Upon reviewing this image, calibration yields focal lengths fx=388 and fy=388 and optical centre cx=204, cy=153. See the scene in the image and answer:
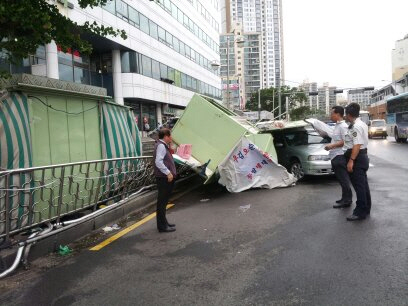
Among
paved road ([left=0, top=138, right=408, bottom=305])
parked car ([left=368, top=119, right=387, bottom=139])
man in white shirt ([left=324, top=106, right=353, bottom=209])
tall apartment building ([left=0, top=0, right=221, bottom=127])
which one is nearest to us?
paved road ([left=0, top=138, right=408, bottom=305])

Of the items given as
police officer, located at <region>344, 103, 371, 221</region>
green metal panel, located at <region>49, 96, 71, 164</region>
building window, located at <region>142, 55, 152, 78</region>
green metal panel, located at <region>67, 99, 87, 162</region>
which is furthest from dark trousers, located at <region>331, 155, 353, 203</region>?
building window, located at <region>142, 55, 152, 78</region>

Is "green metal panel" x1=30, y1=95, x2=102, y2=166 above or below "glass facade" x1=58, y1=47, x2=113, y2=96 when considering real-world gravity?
below

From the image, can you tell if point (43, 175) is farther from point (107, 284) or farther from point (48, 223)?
point (107, 284)

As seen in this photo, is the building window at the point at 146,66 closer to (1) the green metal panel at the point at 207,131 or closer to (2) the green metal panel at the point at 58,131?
(1) the green metal panel at the point at 207,131

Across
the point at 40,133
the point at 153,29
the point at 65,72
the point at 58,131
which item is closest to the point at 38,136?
the point at 40,133

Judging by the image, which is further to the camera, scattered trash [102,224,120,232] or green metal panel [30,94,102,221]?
scattered trash [102,224,120,232]

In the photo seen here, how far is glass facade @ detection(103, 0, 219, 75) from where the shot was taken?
29.8 meters

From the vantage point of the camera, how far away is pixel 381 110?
67188 mm

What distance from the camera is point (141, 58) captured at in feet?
110

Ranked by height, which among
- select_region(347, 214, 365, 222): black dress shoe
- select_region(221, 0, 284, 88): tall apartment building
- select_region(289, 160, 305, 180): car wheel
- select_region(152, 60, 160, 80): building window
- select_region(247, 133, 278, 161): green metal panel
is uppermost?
select_region(221, 0, 284, 88): tall apartment building

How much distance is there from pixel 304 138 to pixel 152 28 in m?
27.6

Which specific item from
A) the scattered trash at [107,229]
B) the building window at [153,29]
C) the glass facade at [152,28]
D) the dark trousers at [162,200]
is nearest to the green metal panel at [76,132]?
the scattered trash at [107,229]

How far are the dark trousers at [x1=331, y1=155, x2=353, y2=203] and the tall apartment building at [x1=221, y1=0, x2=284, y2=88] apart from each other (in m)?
113

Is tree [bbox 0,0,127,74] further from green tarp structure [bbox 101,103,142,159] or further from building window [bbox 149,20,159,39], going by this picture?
building window [bbox 149,20,159,39]
